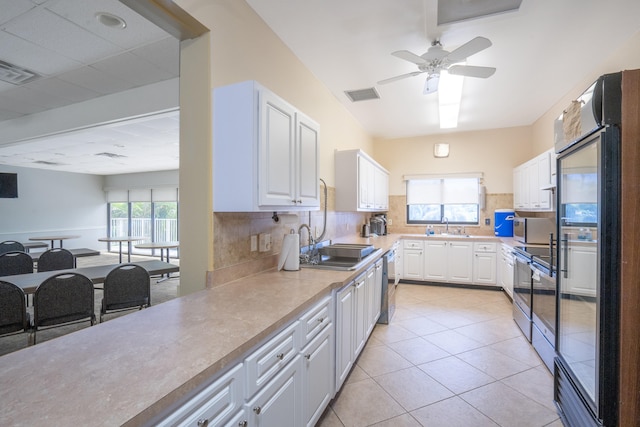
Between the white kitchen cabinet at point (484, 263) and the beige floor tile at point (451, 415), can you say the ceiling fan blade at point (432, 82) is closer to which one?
the beige floor tile at point (451, 415)

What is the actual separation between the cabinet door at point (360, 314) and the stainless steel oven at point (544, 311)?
1468 millimetres

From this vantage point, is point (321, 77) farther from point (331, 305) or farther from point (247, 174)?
point (331, 305)

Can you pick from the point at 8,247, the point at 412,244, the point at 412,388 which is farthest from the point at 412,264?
the point at 8,247

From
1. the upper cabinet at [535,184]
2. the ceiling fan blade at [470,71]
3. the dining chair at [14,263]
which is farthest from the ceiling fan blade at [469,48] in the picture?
the dining chair at [14,263]

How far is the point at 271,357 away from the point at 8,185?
1018 centimetres

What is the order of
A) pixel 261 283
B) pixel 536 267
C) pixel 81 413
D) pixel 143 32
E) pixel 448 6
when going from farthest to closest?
pixel 536 267 < pixel 143 32 < pixel 448 6 < pixel 261 283 < pixel 81 413

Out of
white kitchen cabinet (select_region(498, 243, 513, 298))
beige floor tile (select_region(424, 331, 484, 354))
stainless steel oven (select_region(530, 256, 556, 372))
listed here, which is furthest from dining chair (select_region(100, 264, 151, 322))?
white kitchen cabinet (select_region(498, 243, 513, 298))

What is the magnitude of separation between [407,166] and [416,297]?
2.67 meters

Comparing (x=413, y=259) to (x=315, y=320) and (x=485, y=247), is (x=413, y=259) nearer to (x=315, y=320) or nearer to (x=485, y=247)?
(x=485, y=247)

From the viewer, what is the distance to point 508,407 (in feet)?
6.82

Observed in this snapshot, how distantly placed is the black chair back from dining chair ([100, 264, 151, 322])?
0.56m

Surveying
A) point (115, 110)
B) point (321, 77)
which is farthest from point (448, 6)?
point (115, 110)

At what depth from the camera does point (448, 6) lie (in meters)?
2.16

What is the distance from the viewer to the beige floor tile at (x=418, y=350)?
108 inches
